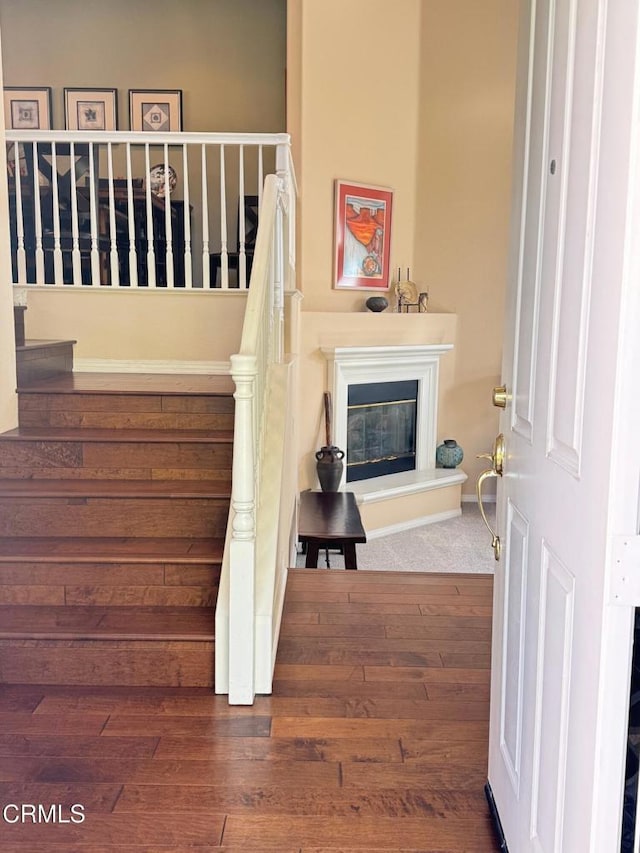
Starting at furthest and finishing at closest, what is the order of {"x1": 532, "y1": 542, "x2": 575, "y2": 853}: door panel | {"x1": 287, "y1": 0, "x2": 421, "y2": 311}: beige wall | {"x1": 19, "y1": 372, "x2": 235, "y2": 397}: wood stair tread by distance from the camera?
{"x1": 287, "y1": 0, "x2": 421, "y2": 311}: beige wall
{"x1": 19, "y1": 372, "x2": 235, "y2": 397}: wood stair tread
{"x1": 532, "y1": 542, "x2": 575, "y2": 853}: door panel

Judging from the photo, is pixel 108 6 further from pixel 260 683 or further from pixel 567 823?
pixel 567 823

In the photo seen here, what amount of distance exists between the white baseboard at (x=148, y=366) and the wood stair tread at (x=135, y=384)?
0.12m

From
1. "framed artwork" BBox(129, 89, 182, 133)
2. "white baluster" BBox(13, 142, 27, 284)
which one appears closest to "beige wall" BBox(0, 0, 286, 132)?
"framed artwork" BBox(129, 89, 182, 133)

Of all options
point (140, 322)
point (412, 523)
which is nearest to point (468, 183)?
point (412, 523)

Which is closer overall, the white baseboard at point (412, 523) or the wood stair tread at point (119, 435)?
the wood stair tread at point (119, 435)

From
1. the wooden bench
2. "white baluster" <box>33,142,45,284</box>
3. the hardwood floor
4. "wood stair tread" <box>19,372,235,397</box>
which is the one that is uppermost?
"white baluster" <box>33,142,45,284</box>

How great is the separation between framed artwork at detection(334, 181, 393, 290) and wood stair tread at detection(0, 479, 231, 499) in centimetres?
360

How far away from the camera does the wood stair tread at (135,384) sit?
10.7ft

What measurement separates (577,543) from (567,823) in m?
0.46

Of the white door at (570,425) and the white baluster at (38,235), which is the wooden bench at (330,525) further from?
the white door at (570,425)

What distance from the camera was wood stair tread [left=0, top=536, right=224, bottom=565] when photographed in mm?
2508

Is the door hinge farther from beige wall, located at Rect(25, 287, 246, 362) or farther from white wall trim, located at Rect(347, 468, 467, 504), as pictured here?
white wall trim, located at Rect(347, 468, 467, 504)

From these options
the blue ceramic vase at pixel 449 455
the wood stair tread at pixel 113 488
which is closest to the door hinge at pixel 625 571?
the wood stair tread at pixel 113 488

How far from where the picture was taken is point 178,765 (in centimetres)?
188
